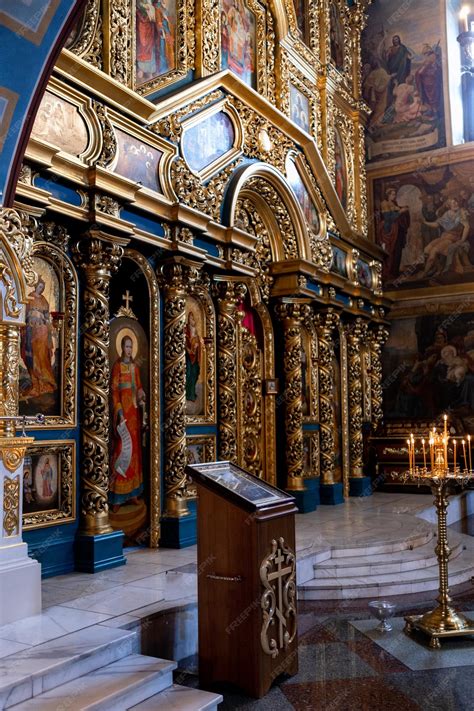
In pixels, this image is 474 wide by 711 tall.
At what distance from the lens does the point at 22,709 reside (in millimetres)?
3557

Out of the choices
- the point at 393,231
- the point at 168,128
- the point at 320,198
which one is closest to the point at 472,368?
the point at 393,231

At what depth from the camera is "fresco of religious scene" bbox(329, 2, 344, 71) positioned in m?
13.5

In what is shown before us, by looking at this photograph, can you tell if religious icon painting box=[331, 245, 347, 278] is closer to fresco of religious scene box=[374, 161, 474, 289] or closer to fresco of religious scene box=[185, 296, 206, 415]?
fresco of religious scene box=[374, 161, 474, 289]

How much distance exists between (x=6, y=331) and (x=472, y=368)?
11192 mm

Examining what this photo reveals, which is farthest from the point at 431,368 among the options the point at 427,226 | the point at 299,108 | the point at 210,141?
the point at 210,141

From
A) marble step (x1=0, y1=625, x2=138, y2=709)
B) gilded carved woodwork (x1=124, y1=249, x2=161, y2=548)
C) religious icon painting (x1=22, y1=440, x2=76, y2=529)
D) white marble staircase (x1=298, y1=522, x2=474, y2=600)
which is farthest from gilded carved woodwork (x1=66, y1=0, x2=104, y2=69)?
white marble staircase (x1=298, y1=522, x2=474, y2=600)

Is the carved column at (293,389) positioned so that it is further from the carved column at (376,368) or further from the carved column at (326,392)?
the carved column at (376,368)

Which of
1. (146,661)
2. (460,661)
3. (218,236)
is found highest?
(218,236)

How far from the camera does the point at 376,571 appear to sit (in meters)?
7.21

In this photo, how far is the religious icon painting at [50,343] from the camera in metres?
6.32

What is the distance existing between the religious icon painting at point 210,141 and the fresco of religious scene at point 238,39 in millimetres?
930

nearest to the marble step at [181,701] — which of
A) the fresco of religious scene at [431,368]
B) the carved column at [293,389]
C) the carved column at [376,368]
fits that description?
the carved column at [293,389]

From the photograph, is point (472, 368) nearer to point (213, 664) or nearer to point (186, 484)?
point (186, 484)

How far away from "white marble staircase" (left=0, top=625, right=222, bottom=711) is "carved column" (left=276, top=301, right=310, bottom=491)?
253 inches
